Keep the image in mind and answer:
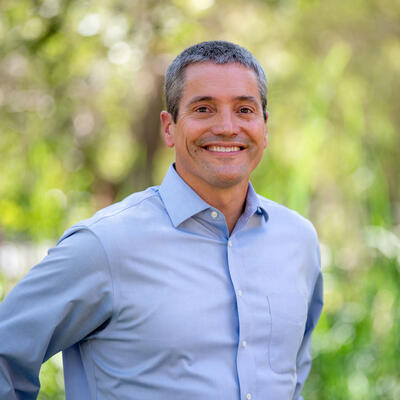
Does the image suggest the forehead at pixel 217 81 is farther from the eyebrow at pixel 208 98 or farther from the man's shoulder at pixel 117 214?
the man's shoulder at pixel 117 214

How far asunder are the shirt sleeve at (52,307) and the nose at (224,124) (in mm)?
514

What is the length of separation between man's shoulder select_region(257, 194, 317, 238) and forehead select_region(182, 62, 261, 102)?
413mm

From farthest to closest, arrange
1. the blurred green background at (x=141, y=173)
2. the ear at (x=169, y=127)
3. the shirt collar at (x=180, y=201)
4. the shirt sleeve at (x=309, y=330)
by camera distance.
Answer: the blurred green background at (x=141, y=173) < the shirt sleeve at (x=309, y=330) < the ear at (x=169, y=127) < the shirt collar at (x=180, y=201)

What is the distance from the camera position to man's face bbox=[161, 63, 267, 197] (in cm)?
193

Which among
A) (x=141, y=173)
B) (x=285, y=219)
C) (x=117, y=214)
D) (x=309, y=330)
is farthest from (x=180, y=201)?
(x=141, y=173)

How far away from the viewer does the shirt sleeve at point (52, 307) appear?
1689 mm

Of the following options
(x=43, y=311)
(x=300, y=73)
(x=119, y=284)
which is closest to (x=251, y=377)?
(x=119, y=284)

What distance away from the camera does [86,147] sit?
8.15m

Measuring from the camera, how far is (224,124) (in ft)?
6.33

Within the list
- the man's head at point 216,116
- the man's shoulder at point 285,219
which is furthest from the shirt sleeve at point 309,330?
the man's head at point 216,116

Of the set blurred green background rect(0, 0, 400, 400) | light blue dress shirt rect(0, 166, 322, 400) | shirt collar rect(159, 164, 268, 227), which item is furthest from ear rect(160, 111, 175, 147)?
blurred green background rect(0, 0, 400, 400)

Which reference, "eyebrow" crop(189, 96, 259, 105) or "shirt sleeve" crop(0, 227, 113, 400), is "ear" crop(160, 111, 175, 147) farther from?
"shirt sleeve" crop(0, 227, 113, 400)

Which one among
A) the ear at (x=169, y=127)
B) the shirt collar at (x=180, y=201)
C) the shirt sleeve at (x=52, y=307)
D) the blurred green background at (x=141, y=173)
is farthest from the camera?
the blurred green background at (x=141, y=173)

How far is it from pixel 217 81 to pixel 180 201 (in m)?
0.39
